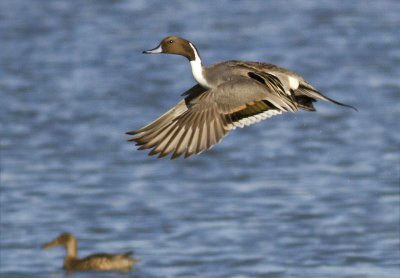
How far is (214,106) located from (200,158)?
27.2ft

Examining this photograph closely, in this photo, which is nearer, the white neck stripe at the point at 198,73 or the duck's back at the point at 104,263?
the white neck stripe at the point at 198,73

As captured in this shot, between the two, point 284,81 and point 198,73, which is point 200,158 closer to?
point 284,81

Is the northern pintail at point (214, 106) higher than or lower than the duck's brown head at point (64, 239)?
lower

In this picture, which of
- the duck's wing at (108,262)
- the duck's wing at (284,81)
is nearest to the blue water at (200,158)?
the duck's wing at (108,262)

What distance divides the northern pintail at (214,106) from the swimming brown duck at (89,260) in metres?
4.50

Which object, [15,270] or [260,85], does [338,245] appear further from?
[260,85]

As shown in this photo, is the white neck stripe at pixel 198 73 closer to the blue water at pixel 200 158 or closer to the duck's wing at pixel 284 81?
the duck's wing at pixel 284 81

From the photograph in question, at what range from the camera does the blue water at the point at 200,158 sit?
11.9m

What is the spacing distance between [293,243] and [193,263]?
1.04 m

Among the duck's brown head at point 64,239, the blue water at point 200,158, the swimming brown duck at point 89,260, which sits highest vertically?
the blue water at point 200,158

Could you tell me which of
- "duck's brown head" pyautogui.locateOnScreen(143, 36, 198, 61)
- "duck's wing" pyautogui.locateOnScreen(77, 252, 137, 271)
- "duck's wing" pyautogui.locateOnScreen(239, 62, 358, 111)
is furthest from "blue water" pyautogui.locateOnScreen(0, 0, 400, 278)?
"duck's brown head" pyautogui.locateOnScreen(143, 36, 198, 61)

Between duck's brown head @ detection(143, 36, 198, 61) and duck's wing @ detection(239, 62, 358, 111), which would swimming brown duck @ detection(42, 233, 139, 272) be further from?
duck's brown head @ detection(143, 36, 198, 61)

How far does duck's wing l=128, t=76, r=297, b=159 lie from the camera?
6.21 m

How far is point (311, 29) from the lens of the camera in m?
19.8
